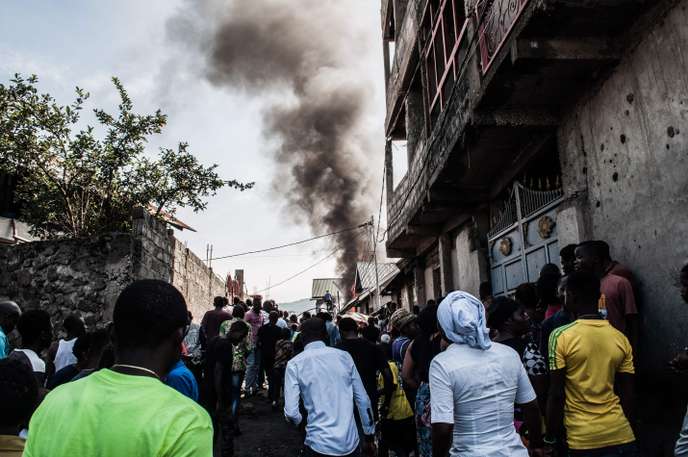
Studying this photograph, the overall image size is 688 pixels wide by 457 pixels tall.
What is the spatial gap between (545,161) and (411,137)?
15.7ft

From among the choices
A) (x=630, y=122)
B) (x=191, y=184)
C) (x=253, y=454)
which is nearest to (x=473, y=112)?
(x=630, y=122)

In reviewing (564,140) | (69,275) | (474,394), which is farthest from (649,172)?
(69,275)

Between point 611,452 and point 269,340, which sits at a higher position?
point 269,340

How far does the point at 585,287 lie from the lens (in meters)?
2.79

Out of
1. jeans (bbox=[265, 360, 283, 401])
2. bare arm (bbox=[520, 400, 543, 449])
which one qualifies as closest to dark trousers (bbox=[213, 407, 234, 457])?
jeans (bbox=[265, 360, 283, 401])

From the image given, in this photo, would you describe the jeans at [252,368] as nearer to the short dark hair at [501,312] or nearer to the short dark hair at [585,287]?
the short dark hair at [501,312]

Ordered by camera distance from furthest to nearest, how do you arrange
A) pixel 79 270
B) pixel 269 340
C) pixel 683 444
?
pixel 269 340 → pixel 79 270 → pixel 683 444

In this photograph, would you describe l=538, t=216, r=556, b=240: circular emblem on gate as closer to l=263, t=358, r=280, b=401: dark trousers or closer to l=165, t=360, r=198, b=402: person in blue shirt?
l=263, t=358, r=280, b=401: dark trousers

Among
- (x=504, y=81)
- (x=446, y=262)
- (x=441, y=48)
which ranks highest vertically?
(x=441, y=48)

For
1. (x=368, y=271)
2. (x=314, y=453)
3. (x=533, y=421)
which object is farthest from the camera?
(x=368, y=271)

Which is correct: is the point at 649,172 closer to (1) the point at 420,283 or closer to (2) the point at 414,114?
(2) the point at 414,114

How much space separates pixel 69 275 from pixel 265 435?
168 inches

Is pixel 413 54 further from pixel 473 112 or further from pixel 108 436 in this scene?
pixel 108 436

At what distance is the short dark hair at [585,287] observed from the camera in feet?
9.09
